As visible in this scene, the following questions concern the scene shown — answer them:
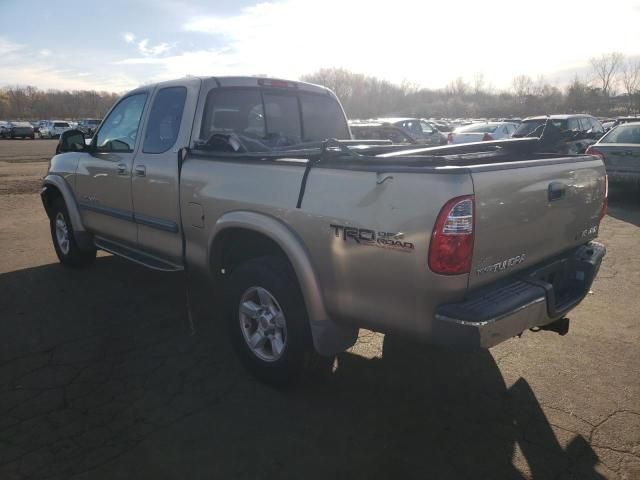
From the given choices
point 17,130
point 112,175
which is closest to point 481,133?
point 112,175

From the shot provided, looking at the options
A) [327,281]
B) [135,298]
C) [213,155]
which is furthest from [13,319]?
[327,281]

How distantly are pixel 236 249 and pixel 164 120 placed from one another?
1486mm

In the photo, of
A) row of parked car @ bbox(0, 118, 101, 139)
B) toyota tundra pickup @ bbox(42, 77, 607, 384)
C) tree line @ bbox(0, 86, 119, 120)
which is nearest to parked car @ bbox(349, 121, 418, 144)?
toyota tundra pickup @ bbox(42, 77, 607, 384)

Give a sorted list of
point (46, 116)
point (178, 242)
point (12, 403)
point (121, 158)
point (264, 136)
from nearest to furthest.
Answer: point (12, 403) < point (178, 242) < point (264, 136) < point (121, 158) < point (46, 116)

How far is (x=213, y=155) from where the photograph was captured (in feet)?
11.8

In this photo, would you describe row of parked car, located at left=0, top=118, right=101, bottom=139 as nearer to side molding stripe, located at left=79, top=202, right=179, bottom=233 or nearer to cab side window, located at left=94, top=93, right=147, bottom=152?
cab side window, located at left=94, top=93, right=147, bottom=152

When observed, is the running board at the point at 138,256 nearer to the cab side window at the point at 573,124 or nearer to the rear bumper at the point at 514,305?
the rear bumper at the point at 514,305

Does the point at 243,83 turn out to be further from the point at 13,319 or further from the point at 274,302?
the point at 13,319

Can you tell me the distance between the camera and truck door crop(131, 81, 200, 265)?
400cm

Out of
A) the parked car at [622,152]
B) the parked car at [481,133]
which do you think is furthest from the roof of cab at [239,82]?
the parked car at [481,133]

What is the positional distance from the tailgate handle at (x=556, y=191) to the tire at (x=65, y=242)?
491 centimetres

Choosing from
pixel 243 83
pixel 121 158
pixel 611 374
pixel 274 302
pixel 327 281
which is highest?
pixel 243 83

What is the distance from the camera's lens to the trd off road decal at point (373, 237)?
2445mm

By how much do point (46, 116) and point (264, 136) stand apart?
9804cm
